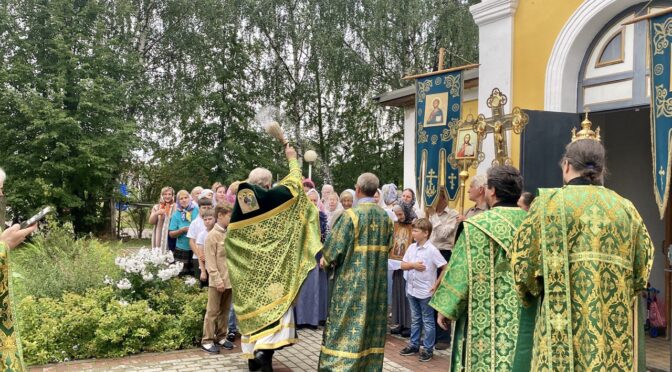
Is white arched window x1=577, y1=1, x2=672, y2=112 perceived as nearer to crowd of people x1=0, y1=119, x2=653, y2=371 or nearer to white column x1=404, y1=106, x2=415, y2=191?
crowd of people x1=0, y1=119, x2=653, y2=371

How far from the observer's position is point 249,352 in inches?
221

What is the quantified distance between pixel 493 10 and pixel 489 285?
5.37m

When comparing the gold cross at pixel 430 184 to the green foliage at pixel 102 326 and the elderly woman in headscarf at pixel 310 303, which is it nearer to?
the elderly woman in headscarf at pixel 310 303

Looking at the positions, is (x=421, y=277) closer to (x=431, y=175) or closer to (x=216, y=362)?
(x=431, y=175)

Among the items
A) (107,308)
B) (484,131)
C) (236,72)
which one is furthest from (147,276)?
(236,72)

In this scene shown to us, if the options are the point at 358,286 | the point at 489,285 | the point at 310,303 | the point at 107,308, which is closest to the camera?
the point at 489,285

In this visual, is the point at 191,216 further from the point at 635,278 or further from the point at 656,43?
the point at 635,278

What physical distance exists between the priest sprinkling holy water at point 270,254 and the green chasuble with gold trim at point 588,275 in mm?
2990

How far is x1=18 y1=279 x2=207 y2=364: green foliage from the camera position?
599cm

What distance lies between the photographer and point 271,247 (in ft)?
18.4

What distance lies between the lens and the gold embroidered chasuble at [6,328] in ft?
9.69

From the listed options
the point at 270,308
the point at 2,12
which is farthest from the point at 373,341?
the point at 2,12

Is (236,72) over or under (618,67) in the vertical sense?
over

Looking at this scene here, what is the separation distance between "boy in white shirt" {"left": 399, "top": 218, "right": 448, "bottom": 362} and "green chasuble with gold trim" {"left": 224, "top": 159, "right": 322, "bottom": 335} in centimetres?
135
